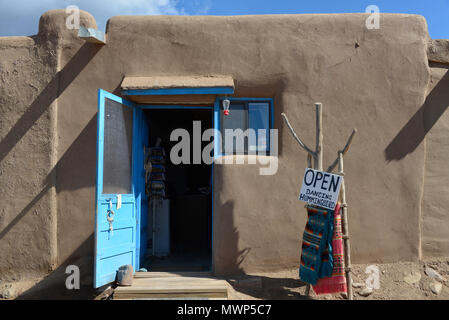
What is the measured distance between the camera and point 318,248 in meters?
4.61

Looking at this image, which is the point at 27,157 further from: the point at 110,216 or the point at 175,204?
the point at 175,204

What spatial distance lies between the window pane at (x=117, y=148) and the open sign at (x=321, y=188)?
246 cm

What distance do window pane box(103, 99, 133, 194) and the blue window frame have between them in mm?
1316

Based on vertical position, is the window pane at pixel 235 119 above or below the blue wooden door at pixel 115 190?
above

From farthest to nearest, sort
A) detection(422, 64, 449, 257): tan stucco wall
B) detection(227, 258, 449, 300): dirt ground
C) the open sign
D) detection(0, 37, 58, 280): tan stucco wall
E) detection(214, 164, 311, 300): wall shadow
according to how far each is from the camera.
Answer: detection(422, 64, 449, 257): tan stucco wall < detection(0, 37, 58, 280): tan stucco wall < detection(214, 164, 311, 300): wall shadow < detection(227, 258, 449, 300): dirt ground < the open sign

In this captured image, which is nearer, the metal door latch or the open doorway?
the metal door latch

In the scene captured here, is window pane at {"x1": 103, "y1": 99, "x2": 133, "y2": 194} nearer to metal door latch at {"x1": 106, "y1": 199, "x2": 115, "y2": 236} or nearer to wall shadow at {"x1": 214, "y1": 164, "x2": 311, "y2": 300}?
metal door latch at {"x1": 106, "y1": 199, "x2": 115, "y2": 236}

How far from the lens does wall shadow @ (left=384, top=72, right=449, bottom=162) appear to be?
18.2 feet

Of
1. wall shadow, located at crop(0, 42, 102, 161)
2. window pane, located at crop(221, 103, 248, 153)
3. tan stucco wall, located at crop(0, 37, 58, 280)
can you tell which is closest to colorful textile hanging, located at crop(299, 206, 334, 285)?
window pane, located at crop(221, 103, 248, 153)

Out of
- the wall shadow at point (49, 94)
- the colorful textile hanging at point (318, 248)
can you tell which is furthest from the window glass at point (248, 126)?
the wall shadow at point (49, 94)

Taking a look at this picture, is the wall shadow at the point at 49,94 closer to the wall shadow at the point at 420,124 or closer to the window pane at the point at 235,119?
the window pane at the point at 235,119

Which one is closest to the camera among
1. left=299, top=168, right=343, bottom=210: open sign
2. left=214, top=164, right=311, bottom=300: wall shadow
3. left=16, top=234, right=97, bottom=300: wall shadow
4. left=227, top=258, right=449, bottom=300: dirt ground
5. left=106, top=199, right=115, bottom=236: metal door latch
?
left=299, top=168, right=343, bottom=210: open sign

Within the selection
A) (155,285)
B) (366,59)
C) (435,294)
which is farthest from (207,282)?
(366,59)

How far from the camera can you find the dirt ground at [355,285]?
490cm
